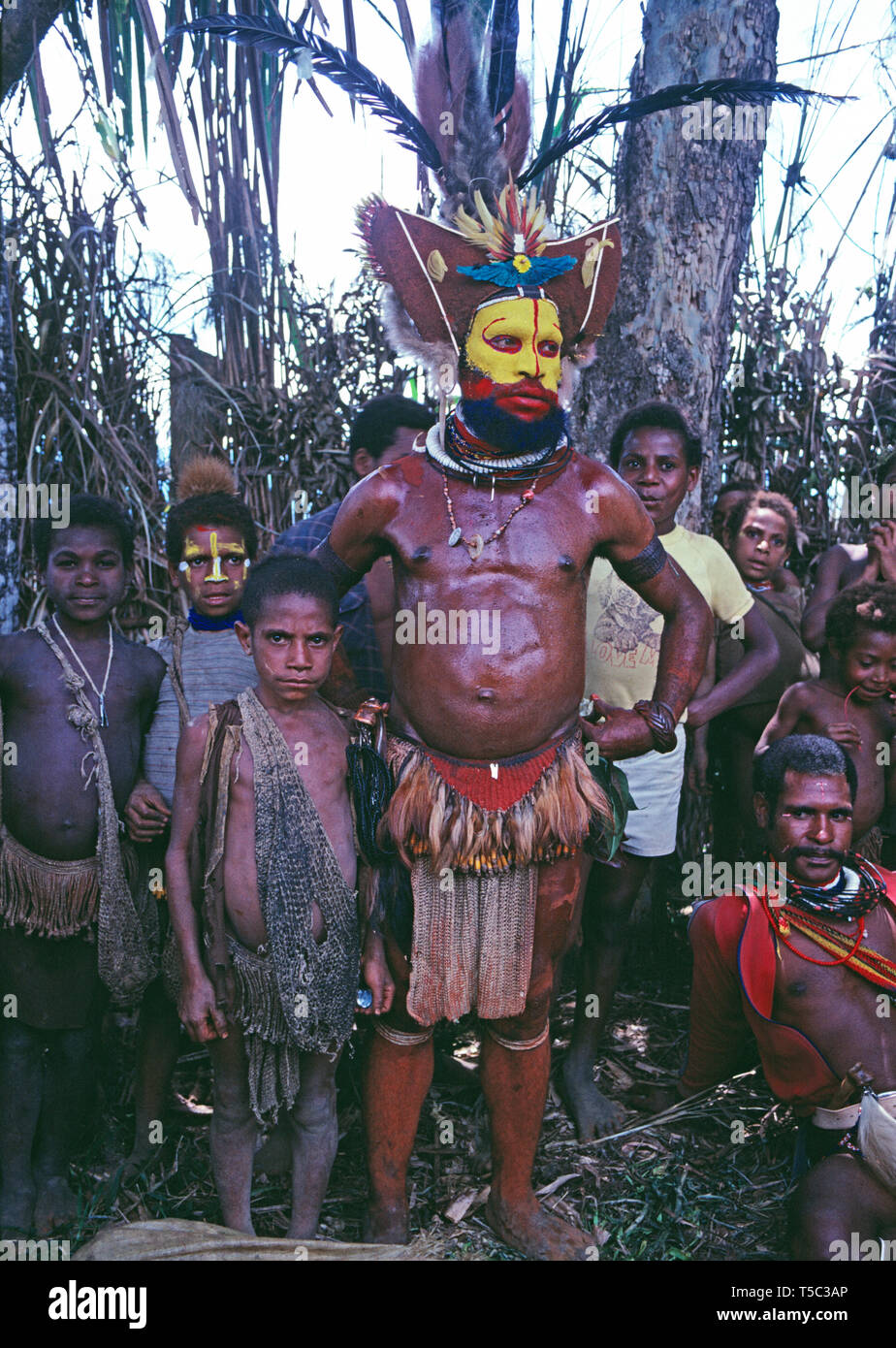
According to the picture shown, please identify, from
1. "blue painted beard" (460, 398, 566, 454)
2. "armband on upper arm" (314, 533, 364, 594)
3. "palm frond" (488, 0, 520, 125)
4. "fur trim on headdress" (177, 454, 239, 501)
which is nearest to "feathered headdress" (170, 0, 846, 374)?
"palm frond" (488, 0, 520, 125)

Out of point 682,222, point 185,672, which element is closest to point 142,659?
point 185,672

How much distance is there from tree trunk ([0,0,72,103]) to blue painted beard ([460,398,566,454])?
72.9 inches

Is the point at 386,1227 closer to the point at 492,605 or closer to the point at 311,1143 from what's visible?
the point at 311,1143

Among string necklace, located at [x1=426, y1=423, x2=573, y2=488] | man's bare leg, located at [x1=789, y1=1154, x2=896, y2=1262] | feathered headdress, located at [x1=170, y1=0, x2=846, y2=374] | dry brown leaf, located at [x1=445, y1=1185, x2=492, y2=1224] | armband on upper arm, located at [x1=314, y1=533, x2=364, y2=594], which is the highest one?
feathered headdress, located at [x1=170, y1=0, x2=846, y2=374]

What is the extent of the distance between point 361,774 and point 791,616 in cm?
230

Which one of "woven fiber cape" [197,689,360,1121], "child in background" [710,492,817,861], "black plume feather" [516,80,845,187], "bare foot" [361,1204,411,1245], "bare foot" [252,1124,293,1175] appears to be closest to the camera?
"woven fiber cape" [197,689,360,1121]

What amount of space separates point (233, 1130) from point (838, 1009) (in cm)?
151

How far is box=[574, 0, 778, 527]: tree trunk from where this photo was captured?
170 inches

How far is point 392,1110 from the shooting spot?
2.63m

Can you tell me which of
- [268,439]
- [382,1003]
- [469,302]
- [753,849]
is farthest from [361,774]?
[268,439]

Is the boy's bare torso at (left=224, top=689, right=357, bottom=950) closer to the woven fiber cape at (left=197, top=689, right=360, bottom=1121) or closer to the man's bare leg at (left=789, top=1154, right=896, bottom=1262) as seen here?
the woven fiber cape at (left=197, top=689, right=360, bottom=1121)

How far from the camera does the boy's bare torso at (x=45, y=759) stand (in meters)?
2.75

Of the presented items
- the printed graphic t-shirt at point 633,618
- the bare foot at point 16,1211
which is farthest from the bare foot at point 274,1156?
the printed graphic t-shirt at point 633,618
